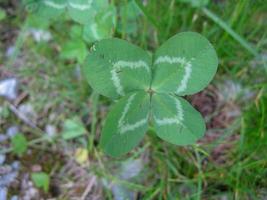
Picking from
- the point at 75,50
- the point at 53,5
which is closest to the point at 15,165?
the point at 75,50

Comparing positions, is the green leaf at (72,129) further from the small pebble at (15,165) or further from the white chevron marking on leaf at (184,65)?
the white chevron marking on leaf at (184,65)

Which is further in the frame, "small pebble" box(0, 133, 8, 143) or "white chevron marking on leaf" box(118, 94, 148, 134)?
"small pebble" box(0, 133, 8, 143)

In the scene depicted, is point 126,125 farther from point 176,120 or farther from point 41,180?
point 41,180

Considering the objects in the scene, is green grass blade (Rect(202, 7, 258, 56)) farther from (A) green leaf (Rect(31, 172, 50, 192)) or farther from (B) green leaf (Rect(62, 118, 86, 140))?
(A) green leaf (Rect(31, 172, 50, 192))

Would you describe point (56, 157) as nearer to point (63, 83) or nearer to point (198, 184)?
point (63, 83)

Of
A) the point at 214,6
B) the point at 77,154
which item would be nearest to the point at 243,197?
the point at 77,154

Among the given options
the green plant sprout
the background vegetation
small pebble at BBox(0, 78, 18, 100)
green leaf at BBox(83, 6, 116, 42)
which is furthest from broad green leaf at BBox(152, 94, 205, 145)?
small pebble at BBox(0, 78, 18, 100)
